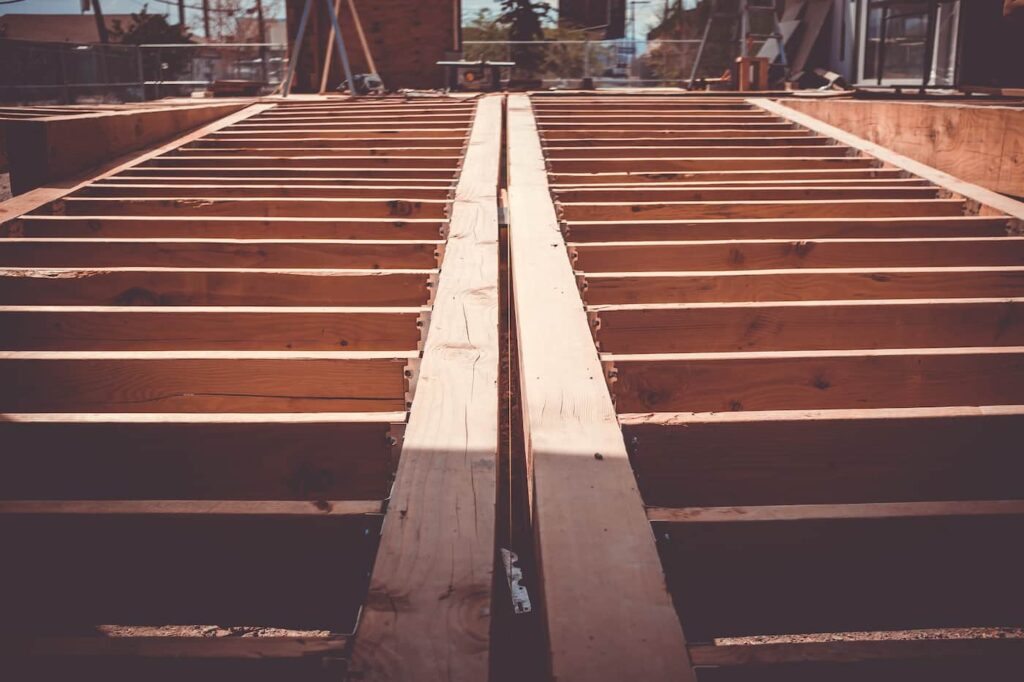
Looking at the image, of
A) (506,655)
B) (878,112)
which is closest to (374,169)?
(878,112)

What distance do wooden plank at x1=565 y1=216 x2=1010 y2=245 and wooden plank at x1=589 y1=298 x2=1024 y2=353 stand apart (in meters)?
0.86

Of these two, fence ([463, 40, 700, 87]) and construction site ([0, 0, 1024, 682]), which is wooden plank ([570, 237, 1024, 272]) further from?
fence ([463, 40, 700, 87])

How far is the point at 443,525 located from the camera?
1.33 m

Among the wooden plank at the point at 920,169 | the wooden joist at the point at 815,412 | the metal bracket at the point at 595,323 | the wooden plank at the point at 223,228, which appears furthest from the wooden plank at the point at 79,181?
the wooden plank at the point at 920,169

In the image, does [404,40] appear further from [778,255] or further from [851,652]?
[851,652]

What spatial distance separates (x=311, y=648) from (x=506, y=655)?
0.38 meters

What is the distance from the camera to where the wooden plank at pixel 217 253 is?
2.88 m

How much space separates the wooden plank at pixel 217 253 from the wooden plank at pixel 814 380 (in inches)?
48.1

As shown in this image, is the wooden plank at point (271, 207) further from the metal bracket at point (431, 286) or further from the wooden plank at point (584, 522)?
the wooden plank at point (584, 522)

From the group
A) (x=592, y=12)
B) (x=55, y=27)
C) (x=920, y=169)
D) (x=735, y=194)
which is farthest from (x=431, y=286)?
(x=55, y=27)

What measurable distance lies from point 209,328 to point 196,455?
0.76m

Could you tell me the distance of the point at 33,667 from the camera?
108 centimetres

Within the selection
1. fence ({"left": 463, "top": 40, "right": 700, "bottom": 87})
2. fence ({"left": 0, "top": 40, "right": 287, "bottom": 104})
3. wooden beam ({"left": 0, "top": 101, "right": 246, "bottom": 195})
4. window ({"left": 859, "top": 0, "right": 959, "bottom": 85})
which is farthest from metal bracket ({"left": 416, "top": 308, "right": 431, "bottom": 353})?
fence ({"left": 463, "top": 40, "right": 700, "bottom": 87})

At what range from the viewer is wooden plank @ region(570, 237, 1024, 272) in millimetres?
2824
